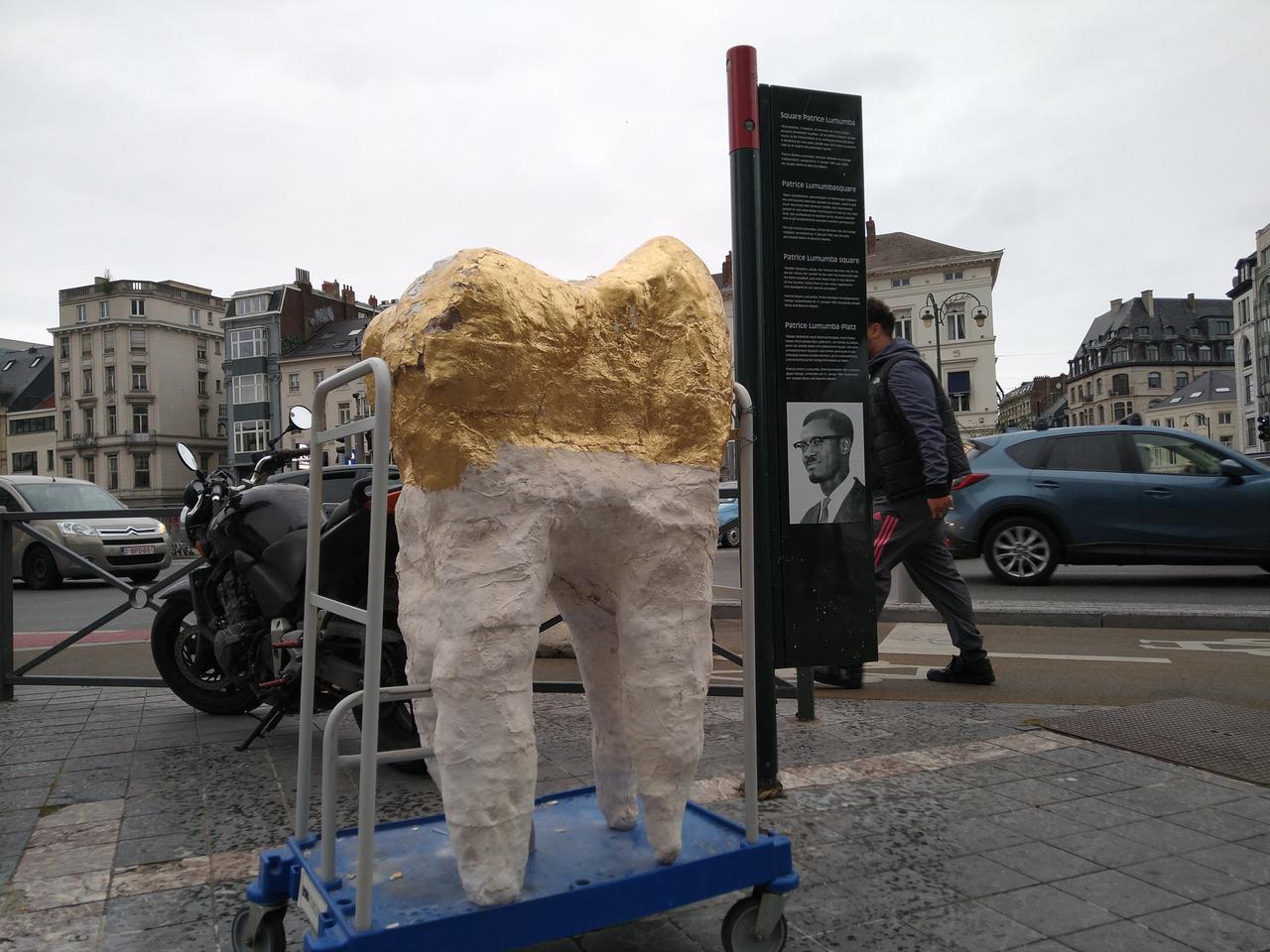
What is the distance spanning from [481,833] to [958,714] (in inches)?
133

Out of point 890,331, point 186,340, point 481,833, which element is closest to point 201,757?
point 481,833

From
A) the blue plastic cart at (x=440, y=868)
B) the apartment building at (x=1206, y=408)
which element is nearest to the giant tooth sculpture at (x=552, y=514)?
the blue plastic cart at (x=440, y=868)

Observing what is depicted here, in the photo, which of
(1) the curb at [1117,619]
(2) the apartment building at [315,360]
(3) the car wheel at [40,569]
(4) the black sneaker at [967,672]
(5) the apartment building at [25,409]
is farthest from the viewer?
(5) the apartment building at [25,409]

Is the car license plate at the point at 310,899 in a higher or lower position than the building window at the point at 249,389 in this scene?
lower

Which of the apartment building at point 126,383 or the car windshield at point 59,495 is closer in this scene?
the car windshield at point 59,495

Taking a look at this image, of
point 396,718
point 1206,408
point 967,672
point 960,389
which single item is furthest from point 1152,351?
point 396,718

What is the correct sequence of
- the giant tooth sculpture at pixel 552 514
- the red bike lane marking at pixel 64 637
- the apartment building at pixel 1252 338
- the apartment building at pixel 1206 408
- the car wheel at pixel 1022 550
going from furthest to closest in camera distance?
the apartment building at pixel 1206 408 < the apartment building at pixel 1252 338 < the car wheel at pixel 1022 550 < the red bike lane marking at pixel 64 637 < the giant tooth sculpture at pixel 552 514

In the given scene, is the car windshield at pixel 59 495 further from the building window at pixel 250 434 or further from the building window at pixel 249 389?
the building window at pixel 250 434

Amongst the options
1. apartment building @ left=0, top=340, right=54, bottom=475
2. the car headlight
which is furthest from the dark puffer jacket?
apartment building @ left=0, top=340, right=54, bottom=475

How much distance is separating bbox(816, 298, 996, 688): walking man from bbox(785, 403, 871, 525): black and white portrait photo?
1.07m

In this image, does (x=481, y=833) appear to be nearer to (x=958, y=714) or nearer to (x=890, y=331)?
(x=958, y=714)

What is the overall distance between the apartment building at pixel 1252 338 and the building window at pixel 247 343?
2554 inches

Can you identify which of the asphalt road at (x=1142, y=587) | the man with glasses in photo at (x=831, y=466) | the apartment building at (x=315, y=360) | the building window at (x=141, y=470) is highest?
the apartment building at (x=315, y=360)

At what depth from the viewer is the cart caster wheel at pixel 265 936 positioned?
236 cm
